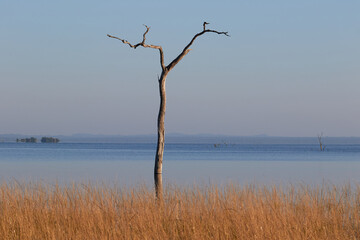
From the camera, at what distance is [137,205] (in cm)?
1021

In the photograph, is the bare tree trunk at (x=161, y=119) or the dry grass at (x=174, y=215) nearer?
the dry grass at (x=174, y=215)

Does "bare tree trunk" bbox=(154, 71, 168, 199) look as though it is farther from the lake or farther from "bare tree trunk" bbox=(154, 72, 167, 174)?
the lake

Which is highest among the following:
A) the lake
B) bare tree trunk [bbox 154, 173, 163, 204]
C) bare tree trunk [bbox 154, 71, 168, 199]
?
bare tree trunk [bbox 154, 71, 168, 199]

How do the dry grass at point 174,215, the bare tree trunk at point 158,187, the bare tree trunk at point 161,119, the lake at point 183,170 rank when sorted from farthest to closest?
1. the lake at point 183,170
2. the bare tree trunk at point 158,187
3. the bare tree trunk at point 161,119
4. the dry grass at point 174,215

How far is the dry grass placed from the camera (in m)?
8.95

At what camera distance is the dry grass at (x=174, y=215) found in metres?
8.95

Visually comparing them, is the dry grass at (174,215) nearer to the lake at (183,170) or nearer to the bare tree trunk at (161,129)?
the bare tree trunk at (161,129)

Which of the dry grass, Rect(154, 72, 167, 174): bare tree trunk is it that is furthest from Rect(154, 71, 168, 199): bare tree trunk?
the dry grass

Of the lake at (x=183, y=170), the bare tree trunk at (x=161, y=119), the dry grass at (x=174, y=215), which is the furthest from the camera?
the lake at (x=183, y=170)

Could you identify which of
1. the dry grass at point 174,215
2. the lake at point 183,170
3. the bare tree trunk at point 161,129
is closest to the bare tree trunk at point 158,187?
the bare tree trunk at point 161,129

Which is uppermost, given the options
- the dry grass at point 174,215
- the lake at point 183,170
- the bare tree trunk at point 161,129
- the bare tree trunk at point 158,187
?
the bare tree trunk at point 161,129

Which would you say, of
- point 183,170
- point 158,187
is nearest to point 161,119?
point 158,187

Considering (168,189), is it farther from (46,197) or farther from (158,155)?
(46,197)

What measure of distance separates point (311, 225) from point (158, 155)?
2994mm
